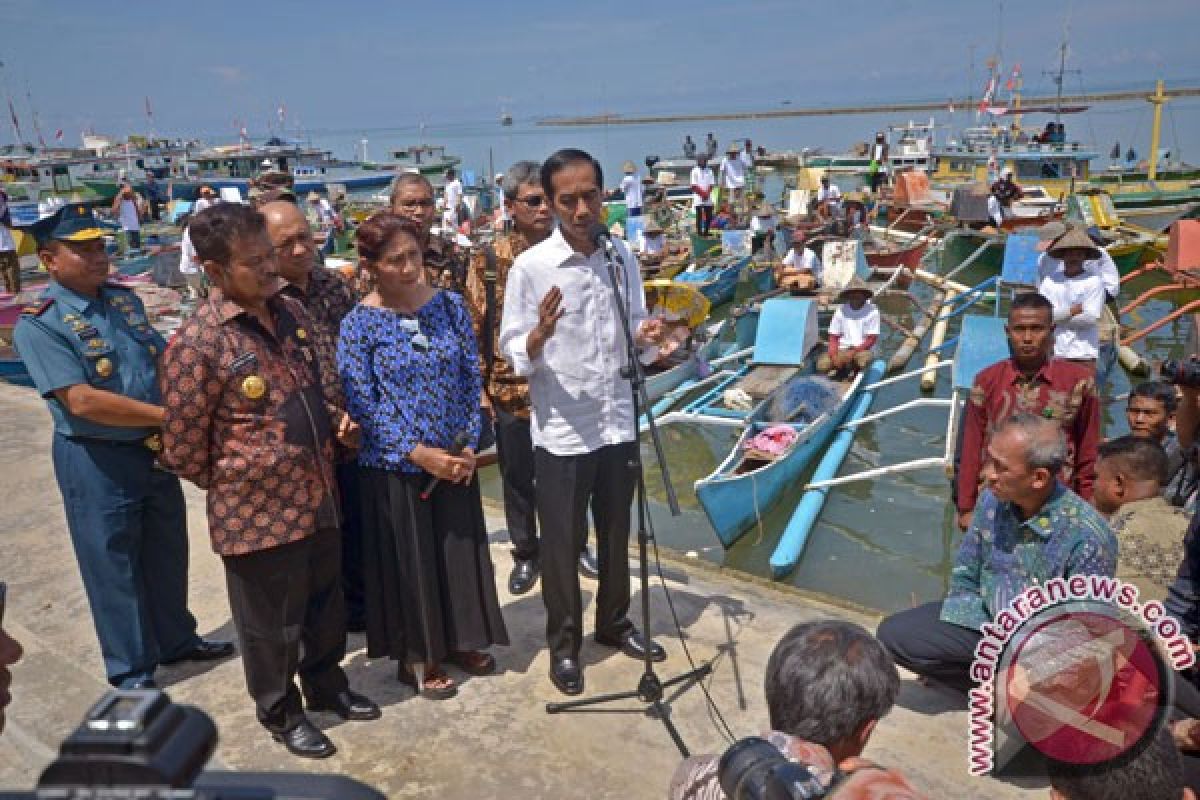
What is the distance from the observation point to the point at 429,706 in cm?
303

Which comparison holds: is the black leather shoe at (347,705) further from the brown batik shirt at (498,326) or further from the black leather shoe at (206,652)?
the brown batik shirt at (498,326)

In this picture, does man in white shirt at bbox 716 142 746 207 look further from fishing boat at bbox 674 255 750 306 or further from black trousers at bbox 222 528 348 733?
black trousers at bbox 222 528 348 733

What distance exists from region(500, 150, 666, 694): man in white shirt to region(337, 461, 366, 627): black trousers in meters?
0.73

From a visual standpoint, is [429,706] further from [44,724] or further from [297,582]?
[44,724]

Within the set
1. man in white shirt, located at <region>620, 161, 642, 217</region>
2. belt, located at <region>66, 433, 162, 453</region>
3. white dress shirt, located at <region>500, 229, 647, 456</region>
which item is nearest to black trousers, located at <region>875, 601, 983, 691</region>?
white dress shirt, located at <region>500, 229, 647, 456</region>

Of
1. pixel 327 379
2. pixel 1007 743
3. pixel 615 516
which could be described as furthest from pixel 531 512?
pixel 1007 743

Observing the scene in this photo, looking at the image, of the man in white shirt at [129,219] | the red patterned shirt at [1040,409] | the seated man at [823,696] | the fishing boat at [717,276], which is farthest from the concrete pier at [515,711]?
the man in white shirt at [129,219]

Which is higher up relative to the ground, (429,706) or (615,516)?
(615,516)

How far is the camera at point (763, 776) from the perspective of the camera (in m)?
1.23

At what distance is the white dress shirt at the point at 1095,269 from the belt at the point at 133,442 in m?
6.59

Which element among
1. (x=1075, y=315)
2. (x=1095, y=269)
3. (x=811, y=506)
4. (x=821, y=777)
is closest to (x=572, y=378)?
(x=821, y=777)

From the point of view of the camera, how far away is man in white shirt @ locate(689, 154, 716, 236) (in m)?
18.4

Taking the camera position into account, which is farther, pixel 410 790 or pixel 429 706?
pixel 429 706

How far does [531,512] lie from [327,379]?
154 centimetres
